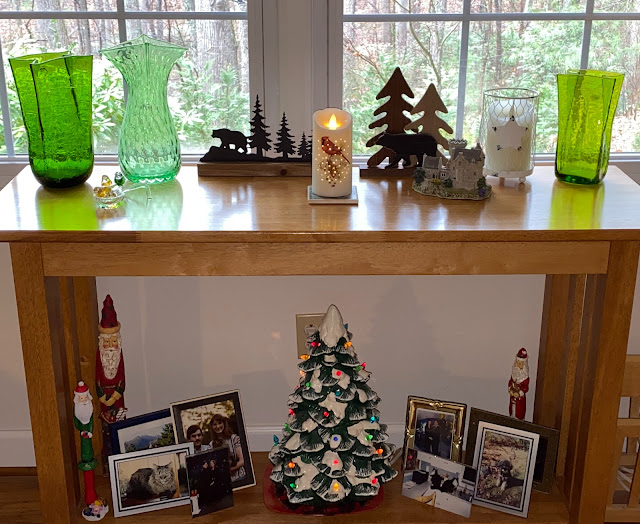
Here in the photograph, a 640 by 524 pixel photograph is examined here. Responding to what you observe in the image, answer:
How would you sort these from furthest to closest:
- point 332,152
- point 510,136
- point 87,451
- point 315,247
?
point 87,451 → point 510,136 → point 332,152 → point 315,247

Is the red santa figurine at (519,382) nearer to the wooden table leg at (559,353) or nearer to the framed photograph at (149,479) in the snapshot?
the wooden table leg at (559,353)

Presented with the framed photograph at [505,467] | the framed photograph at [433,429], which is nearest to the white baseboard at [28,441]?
the framed photograph at [433,429]

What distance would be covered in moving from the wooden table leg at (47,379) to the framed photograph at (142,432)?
0.13 m

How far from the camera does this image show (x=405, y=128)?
5.85 ft

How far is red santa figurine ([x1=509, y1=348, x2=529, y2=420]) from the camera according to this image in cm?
191

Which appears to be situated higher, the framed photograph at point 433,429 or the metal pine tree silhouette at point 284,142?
the metal pine tree silhouette at point 284,142

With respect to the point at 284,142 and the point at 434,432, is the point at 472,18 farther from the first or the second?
the point at 434,432

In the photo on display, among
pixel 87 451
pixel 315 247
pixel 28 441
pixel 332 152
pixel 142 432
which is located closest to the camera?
pixel 315 247

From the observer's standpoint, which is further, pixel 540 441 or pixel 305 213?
pixel 540 441

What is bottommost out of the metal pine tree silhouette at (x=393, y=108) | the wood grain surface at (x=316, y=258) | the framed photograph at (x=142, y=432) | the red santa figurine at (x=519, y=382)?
the framed photograph at (x=142, y=432)

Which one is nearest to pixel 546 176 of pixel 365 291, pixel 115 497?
pixel 365 291

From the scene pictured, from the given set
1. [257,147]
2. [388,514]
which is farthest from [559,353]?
[257,147]

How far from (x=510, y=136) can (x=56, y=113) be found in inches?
37.3

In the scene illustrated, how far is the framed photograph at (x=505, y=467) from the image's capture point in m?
1.88
